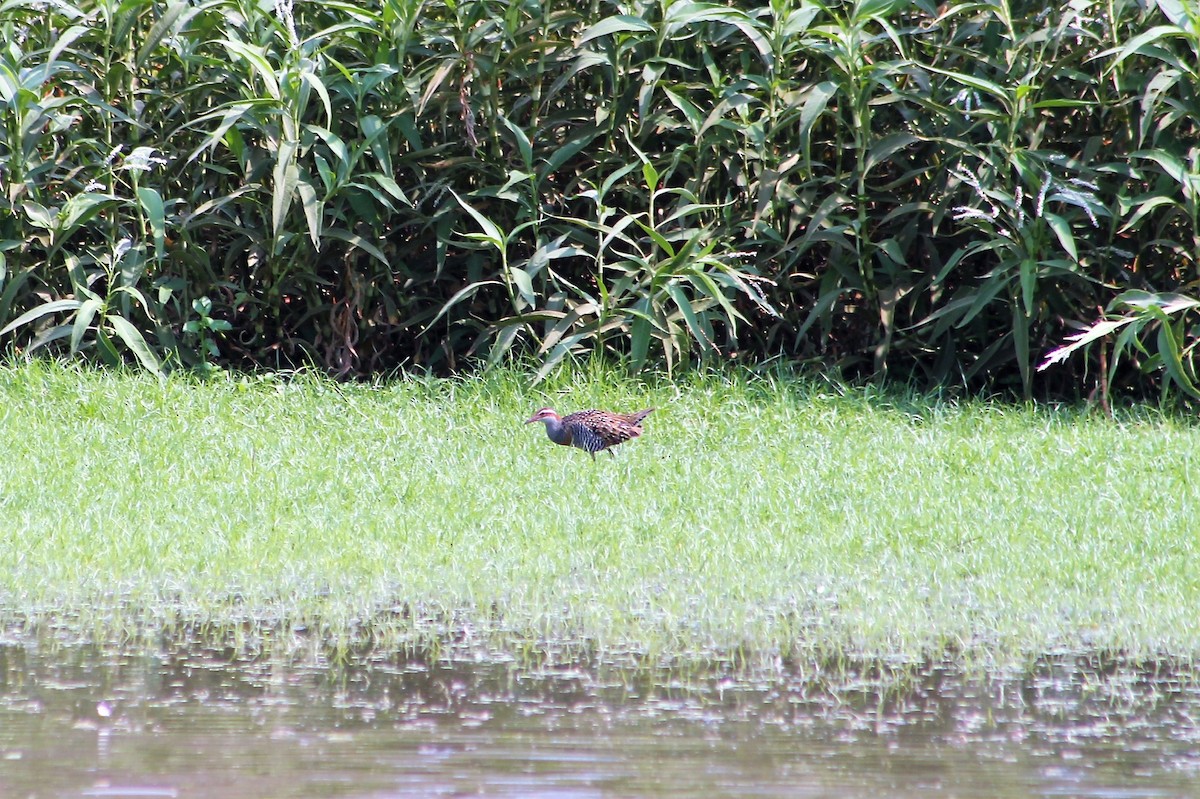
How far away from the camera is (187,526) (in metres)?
5.45

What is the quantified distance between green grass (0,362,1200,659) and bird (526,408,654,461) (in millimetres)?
79

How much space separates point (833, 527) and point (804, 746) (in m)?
2.10

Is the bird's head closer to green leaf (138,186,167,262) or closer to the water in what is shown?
green leaf (138,186,167,262)

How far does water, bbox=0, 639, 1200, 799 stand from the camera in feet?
10.5

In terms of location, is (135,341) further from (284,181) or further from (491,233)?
(491,233)

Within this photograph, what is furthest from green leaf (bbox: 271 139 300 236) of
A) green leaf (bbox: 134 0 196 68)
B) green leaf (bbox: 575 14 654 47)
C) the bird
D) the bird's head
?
the bird

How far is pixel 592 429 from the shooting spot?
6.64m

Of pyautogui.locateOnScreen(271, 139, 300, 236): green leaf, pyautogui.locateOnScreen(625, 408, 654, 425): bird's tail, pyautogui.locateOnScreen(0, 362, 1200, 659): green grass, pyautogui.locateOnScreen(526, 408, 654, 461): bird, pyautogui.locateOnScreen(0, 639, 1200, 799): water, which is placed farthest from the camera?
pyautogui.locateOnScreen(271, 139, 300, 236): green leaf

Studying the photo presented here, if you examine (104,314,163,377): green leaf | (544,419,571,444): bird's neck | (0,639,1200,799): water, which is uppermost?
(104,314,163,377): green leaf

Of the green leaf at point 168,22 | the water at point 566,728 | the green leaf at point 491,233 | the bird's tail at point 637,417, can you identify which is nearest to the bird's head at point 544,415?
the bird's tail at point 637,417

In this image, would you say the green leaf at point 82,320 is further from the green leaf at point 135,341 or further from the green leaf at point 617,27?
the green leaf at point 617,27

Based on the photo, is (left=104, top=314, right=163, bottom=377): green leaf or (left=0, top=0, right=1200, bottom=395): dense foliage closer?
(left=0, top=0, right=1200, bottom=395): dense foliage

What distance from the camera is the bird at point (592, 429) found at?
21.9 ft

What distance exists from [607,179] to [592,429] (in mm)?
1740
